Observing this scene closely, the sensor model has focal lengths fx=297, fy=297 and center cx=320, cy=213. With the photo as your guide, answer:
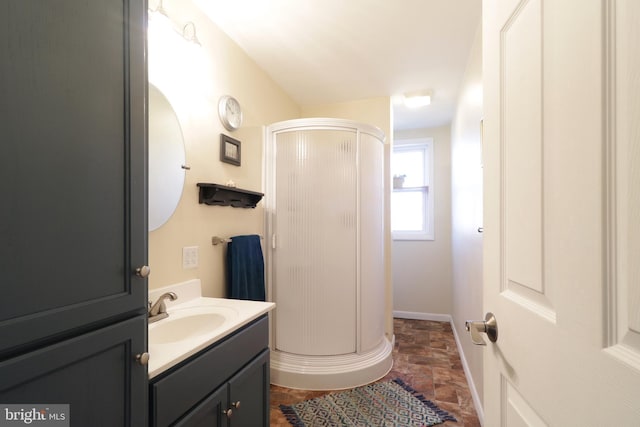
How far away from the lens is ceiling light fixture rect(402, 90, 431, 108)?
2883mm

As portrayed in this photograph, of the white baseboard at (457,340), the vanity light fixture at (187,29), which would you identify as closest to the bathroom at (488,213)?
the vanity light fixture at (187,29)

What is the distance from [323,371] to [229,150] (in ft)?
5.74

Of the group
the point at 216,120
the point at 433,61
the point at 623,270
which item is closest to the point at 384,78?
the point at 433,61

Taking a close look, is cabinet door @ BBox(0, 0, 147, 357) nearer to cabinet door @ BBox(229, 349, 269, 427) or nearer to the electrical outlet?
cabinet door @ BBox(229, 349, 269, 427)

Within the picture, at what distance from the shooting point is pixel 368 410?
6.53ft

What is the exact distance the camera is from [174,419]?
0.94 metres

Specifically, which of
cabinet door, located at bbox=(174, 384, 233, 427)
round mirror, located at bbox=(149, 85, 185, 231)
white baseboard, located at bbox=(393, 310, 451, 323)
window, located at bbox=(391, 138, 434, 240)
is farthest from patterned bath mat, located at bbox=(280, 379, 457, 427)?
window, located at bbox=(391, 138, 434, 240)

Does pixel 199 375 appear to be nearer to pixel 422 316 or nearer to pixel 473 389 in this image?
pixel 473 389

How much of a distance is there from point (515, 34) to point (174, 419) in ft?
4.57

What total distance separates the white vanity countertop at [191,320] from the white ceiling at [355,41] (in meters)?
1.68

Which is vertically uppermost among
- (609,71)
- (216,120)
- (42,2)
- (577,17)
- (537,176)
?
(216,120)

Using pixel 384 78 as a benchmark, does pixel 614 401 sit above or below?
below

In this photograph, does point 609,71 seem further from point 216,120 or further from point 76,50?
point 216,120

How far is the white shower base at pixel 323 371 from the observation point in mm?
2217
